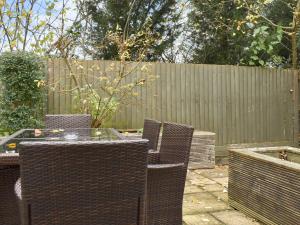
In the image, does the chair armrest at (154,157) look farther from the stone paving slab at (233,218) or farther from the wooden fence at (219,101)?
the wooden fence at (219,101)

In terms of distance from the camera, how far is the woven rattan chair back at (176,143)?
8.18ft

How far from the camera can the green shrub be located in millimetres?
4914

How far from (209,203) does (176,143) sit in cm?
142

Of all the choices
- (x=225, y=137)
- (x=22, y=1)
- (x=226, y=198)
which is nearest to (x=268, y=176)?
(x=226, y=198)

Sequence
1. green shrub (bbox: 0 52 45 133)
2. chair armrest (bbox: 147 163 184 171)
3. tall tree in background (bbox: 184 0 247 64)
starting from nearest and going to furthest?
chair armrest (bbox: 147 163 184 171), green shrub (bbox: 0 52 45 133), tall tree in background (bbox: 184 0 247 64)

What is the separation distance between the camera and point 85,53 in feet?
29.3

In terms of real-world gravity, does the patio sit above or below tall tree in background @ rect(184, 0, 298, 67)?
below

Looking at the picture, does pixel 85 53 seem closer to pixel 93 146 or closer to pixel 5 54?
pixel 5 54

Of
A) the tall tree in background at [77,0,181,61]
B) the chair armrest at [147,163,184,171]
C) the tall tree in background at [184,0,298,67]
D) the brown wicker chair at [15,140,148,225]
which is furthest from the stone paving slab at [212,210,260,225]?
the tall tree in background at [184,0,298,67]

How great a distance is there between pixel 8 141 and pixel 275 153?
2.63m

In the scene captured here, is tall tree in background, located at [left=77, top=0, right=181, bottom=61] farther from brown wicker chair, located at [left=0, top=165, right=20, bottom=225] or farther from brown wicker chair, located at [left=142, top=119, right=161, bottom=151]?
brown wicker chair, located at [left=0, top=165, right=20, bottom=225]

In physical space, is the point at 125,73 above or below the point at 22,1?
below

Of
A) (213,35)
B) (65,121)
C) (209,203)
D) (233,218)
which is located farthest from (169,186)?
(213,35)

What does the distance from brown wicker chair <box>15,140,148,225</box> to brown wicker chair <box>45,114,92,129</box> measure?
262 cm
